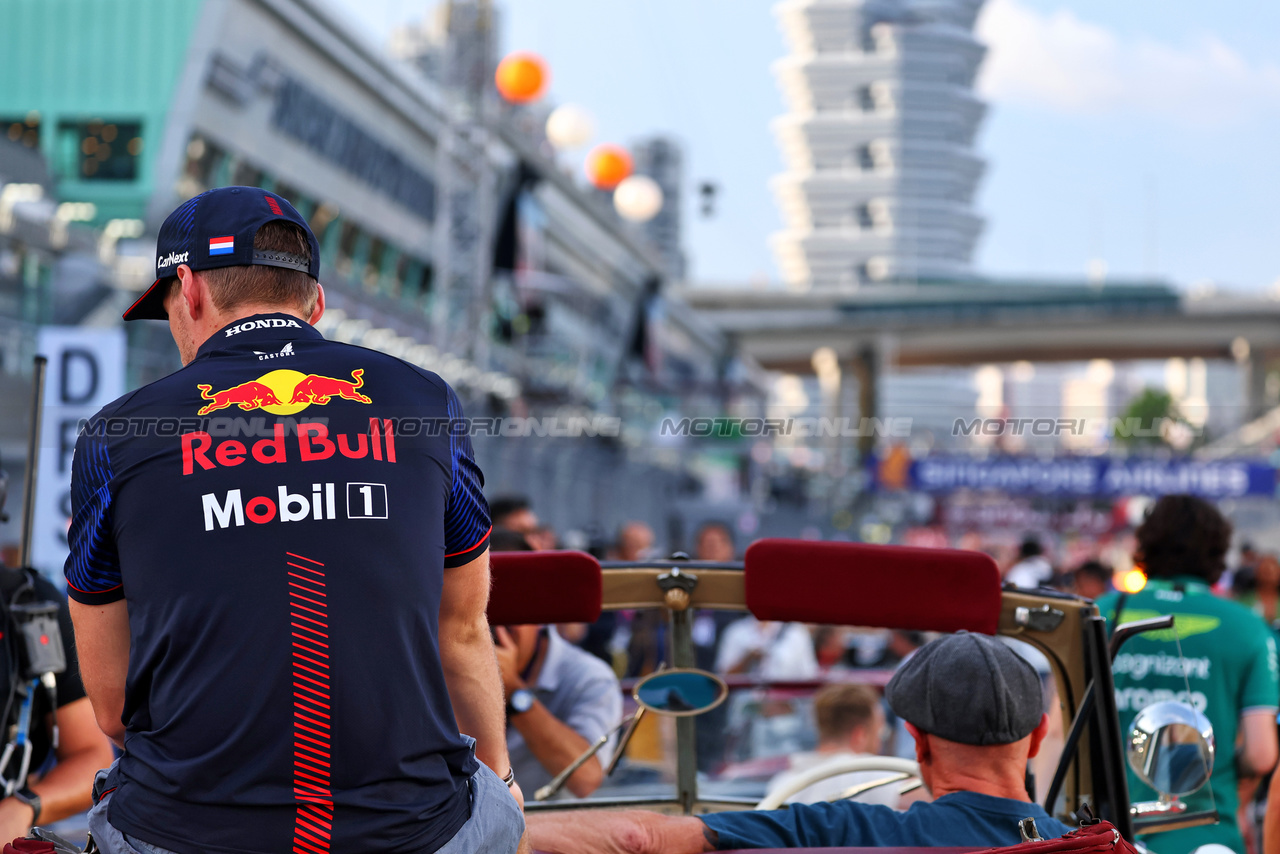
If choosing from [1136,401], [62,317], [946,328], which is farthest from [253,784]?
[1136,401]

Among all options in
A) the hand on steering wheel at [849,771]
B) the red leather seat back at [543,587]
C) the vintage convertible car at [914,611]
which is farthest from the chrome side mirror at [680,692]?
the hand on steering wheel at [849,771]

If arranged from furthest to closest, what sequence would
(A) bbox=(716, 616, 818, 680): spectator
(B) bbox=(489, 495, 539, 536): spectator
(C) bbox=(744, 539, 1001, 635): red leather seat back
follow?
(A) bbox=(716, 616, 818, 680): spectator < (B) bbox=(489, 495, 539, 536): spectator < (C) bbox=(744, 539, 1001, 635): red leather seat back

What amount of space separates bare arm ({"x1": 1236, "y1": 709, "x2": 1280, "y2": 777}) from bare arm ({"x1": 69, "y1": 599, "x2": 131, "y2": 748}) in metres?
3.58

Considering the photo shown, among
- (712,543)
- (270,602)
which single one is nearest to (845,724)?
(712,543)

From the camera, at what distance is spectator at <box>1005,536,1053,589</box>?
1257 cm

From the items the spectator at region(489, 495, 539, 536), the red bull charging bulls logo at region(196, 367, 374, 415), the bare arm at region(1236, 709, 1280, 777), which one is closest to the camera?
the red bull charging bulls logo at region(196, 367, 374, 415)

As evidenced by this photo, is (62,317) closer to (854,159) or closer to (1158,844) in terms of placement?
(1158,844)

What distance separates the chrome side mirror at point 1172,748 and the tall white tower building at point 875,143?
403ft

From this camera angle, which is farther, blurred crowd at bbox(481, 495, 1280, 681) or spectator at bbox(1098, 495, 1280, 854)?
blurred crowd at bbox(481, 495, 1280, 681)

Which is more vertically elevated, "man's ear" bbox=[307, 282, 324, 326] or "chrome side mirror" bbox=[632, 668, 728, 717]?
"man's ear" bbox=[307, 282, 324, 326]

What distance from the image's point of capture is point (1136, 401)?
5581 inches

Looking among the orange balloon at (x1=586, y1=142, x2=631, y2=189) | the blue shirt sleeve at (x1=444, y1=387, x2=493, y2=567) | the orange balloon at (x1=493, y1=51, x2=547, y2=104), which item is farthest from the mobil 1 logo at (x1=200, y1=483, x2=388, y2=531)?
the orange balloon at (x1=586, y1=142, x2=631, y2=189)

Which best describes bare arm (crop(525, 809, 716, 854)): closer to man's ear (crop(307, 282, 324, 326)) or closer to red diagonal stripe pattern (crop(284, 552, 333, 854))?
red diagonal stripe pattern (crop(284, 552, 333, 854))

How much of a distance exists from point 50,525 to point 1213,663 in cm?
527
